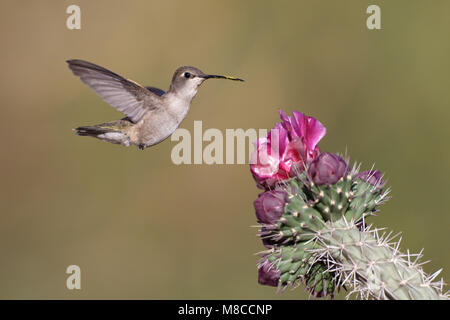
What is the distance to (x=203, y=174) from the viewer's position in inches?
221

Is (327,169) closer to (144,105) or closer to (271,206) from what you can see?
(271,206)

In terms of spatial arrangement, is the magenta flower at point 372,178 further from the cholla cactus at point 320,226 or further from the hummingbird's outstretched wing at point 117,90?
the hummingbird's outstretched wing at point 117,90

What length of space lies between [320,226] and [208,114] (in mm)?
3701

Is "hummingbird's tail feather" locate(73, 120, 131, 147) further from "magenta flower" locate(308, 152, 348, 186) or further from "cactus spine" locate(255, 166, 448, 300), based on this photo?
"magenta flower" locate(308, 152, 348, 186)

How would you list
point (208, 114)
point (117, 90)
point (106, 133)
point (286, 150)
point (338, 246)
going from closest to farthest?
point (338, 246) < point (286, 150) < point (117, 90) < point (106, 133) < point (208, 114)

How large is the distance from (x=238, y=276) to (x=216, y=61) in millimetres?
2157

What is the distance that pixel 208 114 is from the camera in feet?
18.0

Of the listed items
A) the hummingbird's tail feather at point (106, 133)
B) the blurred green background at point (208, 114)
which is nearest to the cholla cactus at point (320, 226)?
the hummingbird's tail feather at point (106, 133)

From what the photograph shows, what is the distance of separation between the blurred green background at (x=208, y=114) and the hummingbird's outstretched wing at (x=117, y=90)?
2434 millimetres

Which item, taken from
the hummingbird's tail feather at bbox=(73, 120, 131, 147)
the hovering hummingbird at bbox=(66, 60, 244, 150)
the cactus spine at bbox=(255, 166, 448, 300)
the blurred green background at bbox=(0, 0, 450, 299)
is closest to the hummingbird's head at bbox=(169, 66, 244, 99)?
the hovering hummingbird at bbox=(66, 60, 244, 150)

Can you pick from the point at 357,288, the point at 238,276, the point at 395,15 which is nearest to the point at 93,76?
the point at 357,288

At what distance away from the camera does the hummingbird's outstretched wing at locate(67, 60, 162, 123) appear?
2.35 metres

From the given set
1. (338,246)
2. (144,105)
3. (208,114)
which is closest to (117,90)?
(144,105)

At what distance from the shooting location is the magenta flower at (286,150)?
6.42 ft
